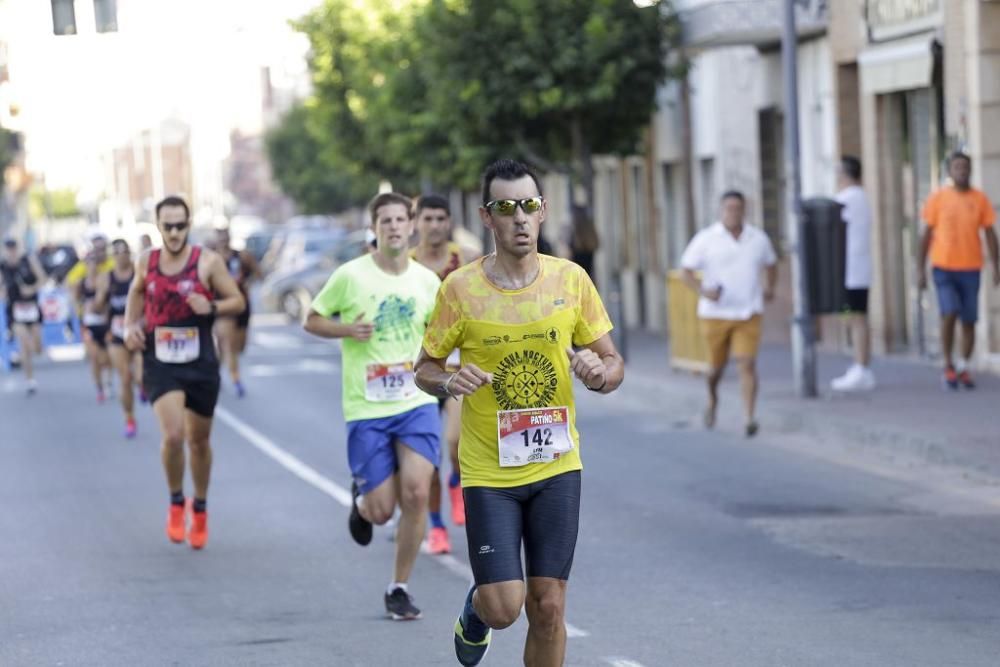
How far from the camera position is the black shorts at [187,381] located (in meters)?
11.3

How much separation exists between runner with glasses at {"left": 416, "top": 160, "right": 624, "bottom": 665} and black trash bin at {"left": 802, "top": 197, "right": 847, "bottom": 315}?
452 inches

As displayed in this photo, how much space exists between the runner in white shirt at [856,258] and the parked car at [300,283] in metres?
25.3

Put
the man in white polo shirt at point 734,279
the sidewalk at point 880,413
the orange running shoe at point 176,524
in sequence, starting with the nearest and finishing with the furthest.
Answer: the orange running shoe at point 176,524
the sidewalk at point 880,413
the man in white polo shirt at point 734,279

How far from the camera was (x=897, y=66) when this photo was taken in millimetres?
21094

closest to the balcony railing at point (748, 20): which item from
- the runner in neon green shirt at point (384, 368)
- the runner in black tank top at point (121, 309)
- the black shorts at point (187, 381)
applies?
the runner in black tank top at point (121, 309)

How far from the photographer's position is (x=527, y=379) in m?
6.53

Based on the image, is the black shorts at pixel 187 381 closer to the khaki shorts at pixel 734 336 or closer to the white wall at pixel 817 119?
the khaki shorts at pixel 734 336

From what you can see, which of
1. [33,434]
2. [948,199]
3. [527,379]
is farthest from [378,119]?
[527,379]

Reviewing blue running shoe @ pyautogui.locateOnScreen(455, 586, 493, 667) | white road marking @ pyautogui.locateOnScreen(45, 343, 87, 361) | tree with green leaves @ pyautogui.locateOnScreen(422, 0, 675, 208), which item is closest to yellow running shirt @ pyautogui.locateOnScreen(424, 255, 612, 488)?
blue running shoe @ pyautogui.locateOnScreen(455, 586, 493, 667)

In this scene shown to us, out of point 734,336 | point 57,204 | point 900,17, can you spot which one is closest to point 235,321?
point 900,17

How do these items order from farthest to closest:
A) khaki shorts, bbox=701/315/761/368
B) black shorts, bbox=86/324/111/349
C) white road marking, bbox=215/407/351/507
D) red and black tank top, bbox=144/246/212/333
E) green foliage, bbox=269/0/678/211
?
Answer: green foliage, bbox=269/0/678/211 < black shorts, bbox=86/324/111/349 < khaki shorts, bbox=701/315/761/368 < white road marking, bbox=215/407/351/507 < red and black tank top, bbox=144/246/212/333

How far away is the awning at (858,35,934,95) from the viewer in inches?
803

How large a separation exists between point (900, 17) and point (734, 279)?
23.4 ft

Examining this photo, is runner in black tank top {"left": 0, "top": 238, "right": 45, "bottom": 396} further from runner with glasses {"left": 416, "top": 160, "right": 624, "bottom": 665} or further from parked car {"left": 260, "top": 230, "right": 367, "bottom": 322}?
runner with glasses {"left": 416, "top": 160, "right": 624, "bottom": 665}
